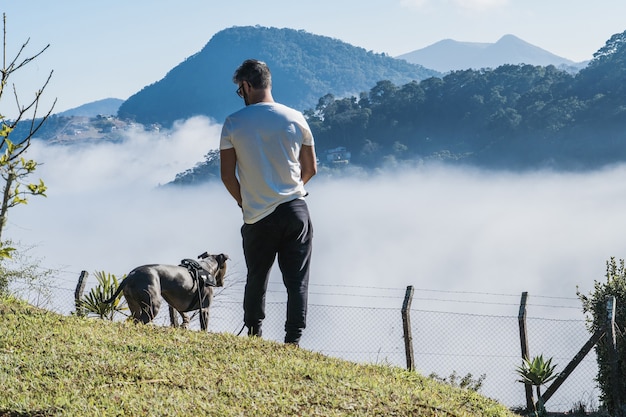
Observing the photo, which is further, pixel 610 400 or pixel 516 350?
pixel 516 350

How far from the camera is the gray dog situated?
796 cm

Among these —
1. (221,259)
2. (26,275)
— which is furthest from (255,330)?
(26,275)

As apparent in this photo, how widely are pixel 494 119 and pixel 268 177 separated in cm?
13504

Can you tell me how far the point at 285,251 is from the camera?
578cm

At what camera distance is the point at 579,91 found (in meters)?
125

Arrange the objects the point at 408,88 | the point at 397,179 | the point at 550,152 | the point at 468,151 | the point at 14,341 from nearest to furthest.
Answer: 1. the point at 14,341
2. the point at 550,152
3. the point at 408,88
4. the point at 468,151
5. the point at 397,179

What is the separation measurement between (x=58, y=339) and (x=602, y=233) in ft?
547

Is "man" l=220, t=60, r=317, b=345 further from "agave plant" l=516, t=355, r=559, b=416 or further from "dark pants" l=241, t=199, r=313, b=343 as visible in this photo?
"agave plant" l=516, t=355, r=559, b=416

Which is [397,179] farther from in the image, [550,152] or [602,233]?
[550,152]

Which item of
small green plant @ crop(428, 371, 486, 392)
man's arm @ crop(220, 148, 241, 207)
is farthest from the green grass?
small green plant @ crop(428, 371, 486, 392)

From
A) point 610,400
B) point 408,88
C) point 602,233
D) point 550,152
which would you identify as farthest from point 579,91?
point 610,400

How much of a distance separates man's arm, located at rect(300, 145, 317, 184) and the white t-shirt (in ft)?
0.34

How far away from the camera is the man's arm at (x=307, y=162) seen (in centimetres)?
585

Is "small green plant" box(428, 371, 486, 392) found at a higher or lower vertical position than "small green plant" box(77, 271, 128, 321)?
Result: lower
